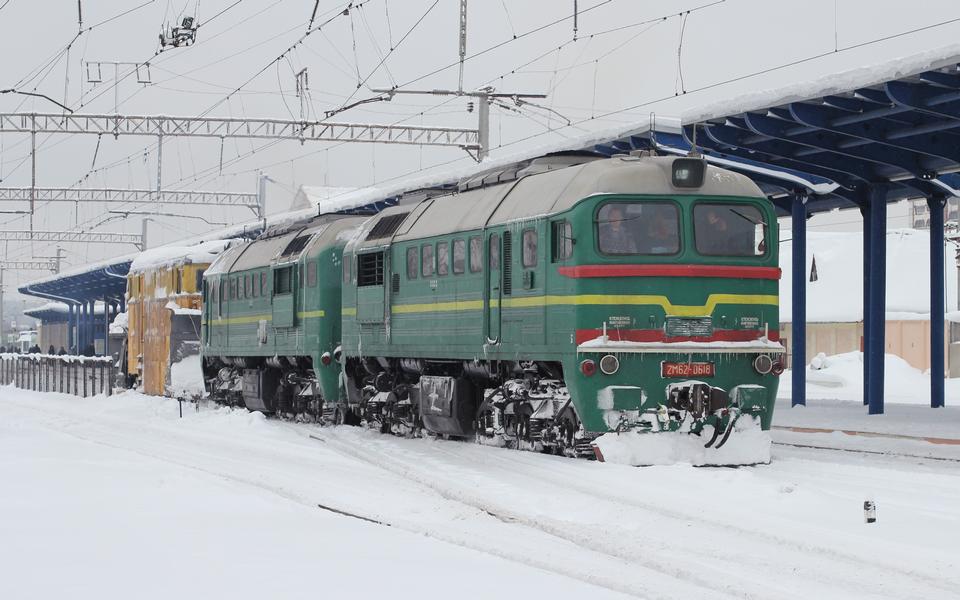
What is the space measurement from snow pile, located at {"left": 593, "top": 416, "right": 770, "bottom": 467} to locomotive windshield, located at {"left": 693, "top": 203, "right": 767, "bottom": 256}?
2.01 m

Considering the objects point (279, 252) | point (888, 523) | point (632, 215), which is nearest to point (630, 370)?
point (632, 215)

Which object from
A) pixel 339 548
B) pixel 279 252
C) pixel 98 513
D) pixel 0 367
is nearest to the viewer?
pixel 339 548

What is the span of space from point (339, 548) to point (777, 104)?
517 inches

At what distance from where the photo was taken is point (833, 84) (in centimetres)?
1973

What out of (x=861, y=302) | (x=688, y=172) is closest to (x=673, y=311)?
(x=688, y=172)

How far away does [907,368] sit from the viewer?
49.7 meters

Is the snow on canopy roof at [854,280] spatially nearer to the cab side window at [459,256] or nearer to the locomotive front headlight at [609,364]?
the cab side window at [459,256]

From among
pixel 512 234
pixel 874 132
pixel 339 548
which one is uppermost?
pixel 874 132

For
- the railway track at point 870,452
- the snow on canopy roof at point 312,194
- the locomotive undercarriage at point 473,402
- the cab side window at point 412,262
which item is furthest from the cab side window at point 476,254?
the snow on canopy roof at point 312,194

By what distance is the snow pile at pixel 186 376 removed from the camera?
32750 mm

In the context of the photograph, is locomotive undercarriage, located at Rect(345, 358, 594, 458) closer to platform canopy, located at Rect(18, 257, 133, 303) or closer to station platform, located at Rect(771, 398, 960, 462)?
station platform, located at Rect(771, 398, 960, 462)

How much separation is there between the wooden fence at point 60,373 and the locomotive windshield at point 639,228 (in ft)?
96.6

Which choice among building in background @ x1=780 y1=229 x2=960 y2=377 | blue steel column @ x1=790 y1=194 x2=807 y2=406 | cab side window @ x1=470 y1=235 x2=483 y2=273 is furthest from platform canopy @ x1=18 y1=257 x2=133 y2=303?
cab side window @ x1=470 y1=235 x2=483 y2=273

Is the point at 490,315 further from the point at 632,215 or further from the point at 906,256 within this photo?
the point at 906,256
